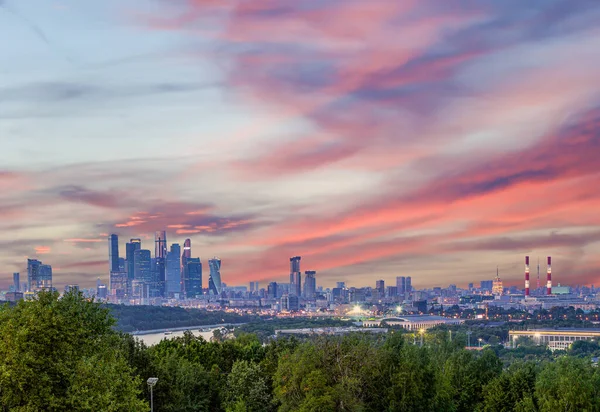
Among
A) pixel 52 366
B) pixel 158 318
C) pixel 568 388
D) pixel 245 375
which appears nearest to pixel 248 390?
pixel 245 375

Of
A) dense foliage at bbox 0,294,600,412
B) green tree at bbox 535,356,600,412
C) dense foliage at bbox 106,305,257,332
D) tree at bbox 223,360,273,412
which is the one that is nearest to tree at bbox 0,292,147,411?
dense foliage at bbox 0,294,600,412

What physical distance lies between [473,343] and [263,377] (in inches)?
3631

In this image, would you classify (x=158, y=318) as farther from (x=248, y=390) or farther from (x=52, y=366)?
(x=52, y=366)

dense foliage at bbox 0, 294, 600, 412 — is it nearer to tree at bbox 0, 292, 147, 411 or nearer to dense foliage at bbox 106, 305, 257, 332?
tree at bbox 0, 292, 147, 411

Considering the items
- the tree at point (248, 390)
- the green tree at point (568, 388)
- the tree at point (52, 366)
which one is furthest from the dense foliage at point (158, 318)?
the tree at point (52, 366)

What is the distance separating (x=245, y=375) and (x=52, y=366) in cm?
1782

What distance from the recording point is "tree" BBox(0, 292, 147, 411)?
1909 centimetres

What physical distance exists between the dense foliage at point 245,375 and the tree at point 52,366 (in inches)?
1.4

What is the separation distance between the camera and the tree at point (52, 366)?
19094mm

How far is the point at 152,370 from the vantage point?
3023cm

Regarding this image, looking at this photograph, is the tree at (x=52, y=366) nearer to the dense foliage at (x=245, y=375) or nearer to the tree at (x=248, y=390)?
the dense foliage at (x=245, y=375)

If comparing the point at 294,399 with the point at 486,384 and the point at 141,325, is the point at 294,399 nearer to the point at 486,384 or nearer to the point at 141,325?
the point at 486,384

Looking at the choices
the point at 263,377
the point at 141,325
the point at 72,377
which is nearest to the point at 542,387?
the point at 263,377

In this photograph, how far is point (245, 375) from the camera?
121 ft
